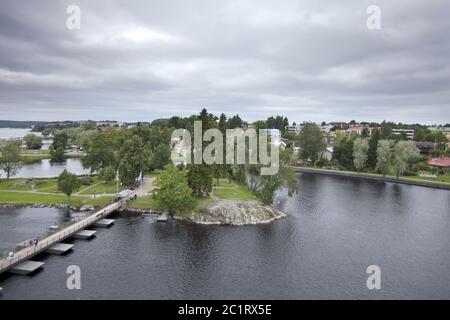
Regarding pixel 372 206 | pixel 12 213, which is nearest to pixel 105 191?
pixel 12 213

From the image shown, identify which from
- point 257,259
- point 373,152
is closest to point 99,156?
point 257,259

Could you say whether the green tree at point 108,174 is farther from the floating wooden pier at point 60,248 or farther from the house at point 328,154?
the house at point 328,154

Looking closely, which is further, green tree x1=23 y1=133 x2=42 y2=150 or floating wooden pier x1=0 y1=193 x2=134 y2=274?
green tree x1=23 y1=133 x2=42 y2=150

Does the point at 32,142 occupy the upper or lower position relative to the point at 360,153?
upper

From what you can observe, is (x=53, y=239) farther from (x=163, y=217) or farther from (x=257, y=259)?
(x=257, y=259)

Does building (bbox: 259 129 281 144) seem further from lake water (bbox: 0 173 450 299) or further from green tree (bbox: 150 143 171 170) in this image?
lake water (bbox: 0 173 450 299)

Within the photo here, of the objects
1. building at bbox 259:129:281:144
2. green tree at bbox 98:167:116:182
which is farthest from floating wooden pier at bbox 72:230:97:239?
building at bbox 259:129:281:144
